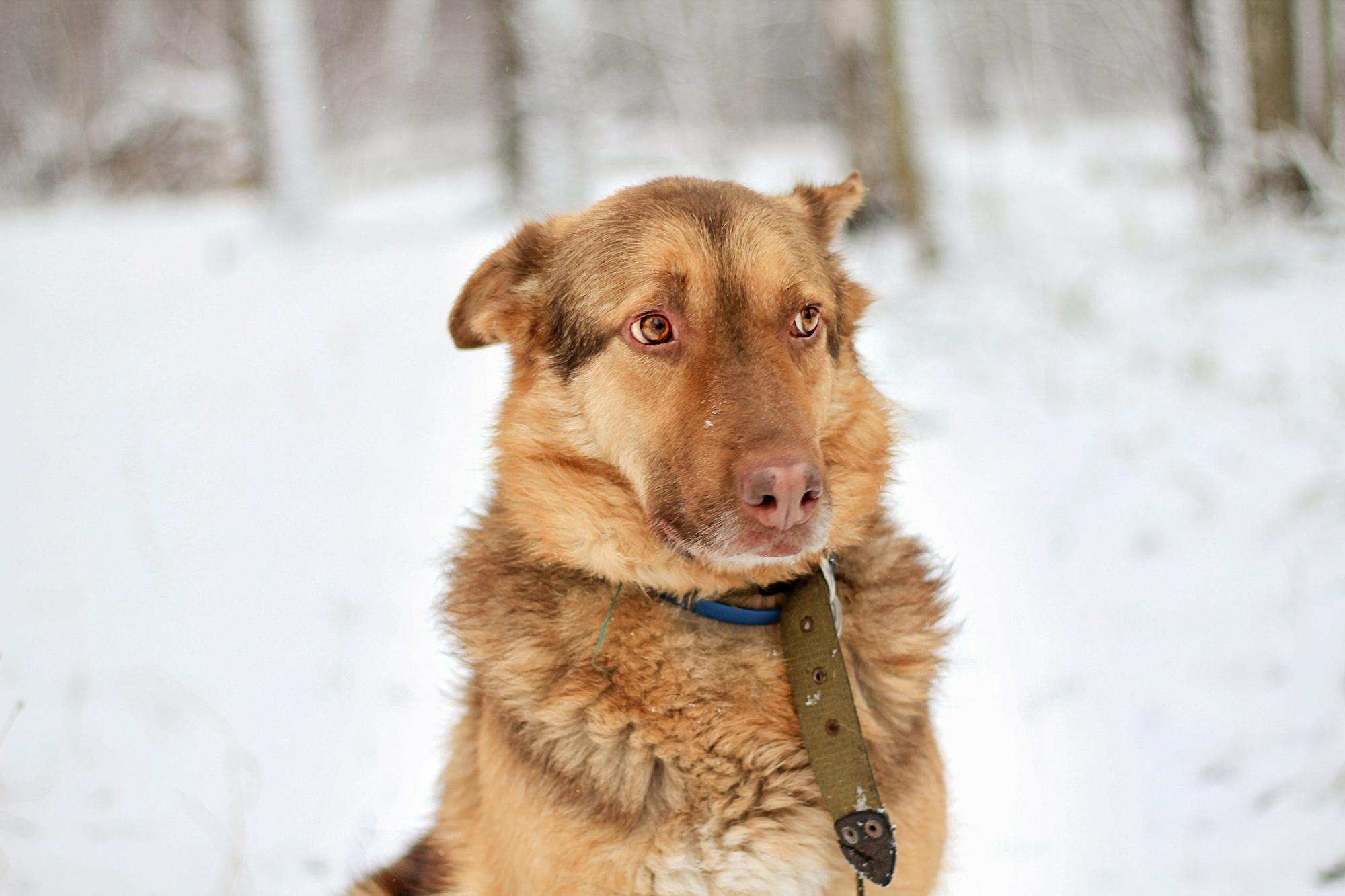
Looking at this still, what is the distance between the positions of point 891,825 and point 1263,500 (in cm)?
390

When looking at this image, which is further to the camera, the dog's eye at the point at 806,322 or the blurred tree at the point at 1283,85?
the blurred tree at the point at 1283,85

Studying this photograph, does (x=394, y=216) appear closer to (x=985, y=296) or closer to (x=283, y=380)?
(x=283, y=380)

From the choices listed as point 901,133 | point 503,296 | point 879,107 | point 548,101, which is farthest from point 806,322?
point 879,107

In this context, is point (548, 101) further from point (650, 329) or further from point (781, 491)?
point (781, 491)

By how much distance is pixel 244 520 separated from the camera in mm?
6730

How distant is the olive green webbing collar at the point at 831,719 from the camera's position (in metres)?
2.29

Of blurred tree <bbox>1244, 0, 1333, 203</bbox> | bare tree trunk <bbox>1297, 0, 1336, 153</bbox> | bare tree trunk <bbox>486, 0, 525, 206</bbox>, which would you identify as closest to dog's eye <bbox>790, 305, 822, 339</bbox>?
bare tree trunk <bbox>486, 0, 525, 206</bbox>

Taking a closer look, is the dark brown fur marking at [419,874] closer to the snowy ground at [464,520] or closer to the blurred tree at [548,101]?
the snowy ground at [464,520]

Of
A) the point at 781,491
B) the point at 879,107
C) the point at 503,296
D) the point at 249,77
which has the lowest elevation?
the point at 781,491

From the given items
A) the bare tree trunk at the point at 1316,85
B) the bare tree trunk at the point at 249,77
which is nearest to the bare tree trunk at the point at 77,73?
the bare tree trunk at the point at 249,77

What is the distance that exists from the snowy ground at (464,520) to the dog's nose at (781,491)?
3.58 ft

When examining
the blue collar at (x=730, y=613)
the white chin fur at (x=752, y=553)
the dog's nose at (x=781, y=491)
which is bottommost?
the blue collar at (x=730, y=613)

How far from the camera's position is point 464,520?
12.4 ft

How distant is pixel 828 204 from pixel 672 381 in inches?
40.1
